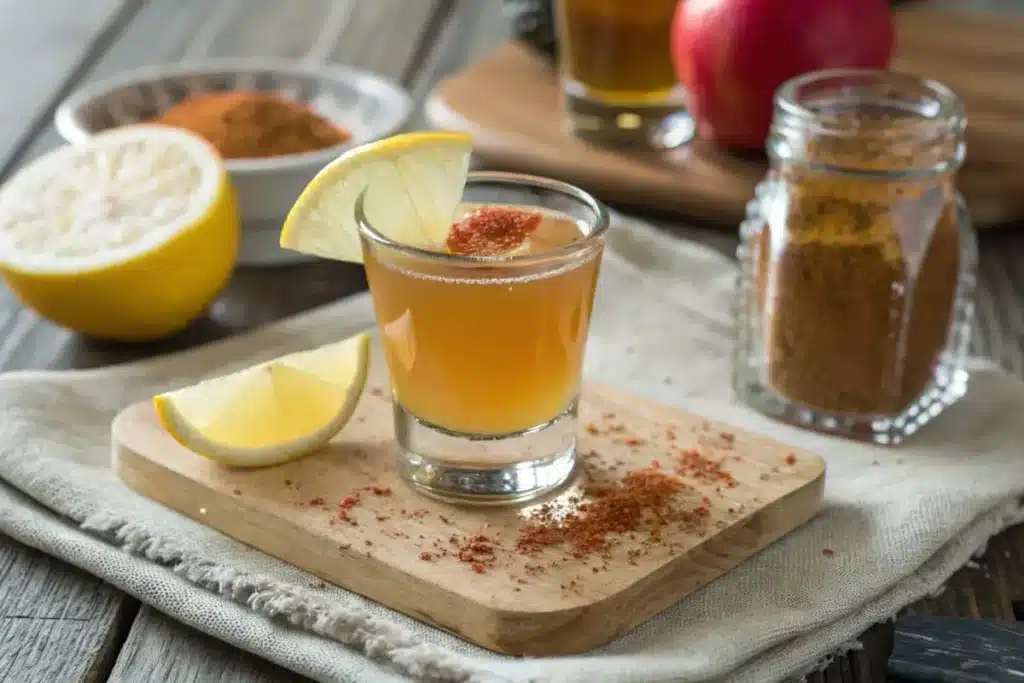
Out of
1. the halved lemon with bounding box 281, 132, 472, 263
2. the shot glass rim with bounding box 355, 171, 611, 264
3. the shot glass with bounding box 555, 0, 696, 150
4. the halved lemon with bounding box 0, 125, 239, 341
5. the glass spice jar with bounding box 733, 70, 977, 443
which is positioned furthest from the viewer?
the shot glass with bounding box 555, 0, 696, 150

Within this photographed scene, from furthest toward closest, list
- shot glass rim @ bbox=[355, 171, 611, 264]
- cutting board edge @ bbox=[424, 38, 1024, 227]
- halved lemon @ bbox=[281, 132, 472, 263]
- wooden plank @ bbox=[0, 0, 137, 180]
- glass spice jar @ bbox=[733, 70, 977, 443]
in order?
1. wooden plank @ bbox=[0, 0, 137, 180]
2. cutting board edge @ bbox=[424, 38, 1024, 227]
3. glass spice jar @ bbox=[733, 70, 977, 443]
4. halved lemon @ bbox=[281, 132, 472, 263]
5. shot glass rim @ bbox=[355, 171, 611, 264]

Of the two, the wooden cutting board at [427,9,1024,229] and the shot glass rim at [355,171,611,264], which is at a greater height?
the shot glass rim at [355,171,611,264]

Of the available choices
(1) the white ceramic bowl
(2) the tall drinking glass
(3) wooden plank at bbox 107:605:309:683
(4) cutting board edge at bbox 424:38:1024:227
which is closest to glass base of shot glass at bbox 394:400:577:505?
(2) the tall drinking glass

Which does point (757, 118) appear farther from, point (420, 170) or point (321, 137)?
point (420, 170)

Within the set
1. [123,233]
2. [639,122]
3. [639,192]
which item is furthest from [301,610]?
[639,122]

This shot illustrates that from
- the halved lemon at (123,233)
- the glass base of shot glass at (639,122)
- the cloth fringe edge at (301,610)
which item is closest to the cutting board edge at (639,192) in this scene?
the glass base of shot glass at (639,122)

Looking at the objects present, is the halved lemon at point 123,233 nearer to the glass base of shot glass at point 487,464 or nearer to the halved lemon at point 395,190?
the halved lemon at point 395,190

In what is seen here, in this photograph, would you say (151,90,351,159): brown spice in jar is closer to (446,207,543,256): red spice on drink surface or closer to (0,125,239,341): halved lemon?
(0,125,239,341): halved lemon

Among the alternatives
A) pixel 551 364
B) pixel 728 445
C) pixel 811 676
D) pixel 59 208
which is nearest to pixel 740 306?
pixel 728 445
